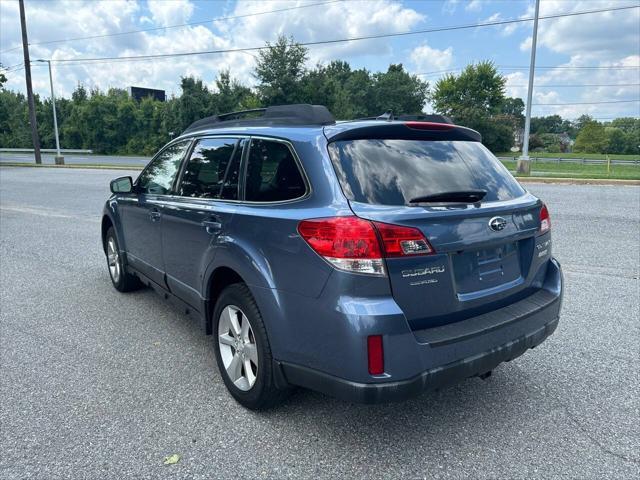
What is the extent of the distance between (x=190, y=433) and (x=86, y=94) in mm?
82508

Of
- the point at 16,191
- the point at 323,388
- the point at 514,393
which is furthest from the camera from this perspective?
the point at 16,191

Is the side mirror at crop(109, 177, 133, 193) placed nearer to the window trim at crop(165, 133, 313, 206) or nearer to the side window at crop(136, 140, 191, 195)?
the side window at crop(136, 140, 191, 195)

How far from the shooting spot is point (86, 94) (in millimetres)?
74438

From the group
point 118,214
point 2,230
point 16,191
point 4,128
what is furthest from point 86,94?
point 118,214

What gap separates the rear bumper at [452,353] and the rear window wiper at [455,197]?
0.64 metres

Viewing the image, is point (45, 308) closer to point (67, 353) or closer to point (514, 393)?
point (67, 353)

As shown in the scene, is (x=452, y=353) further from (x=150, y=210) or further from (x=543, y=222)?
(x=150, y=210)

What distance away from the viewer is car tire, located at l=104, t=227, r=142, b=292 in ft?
17.6

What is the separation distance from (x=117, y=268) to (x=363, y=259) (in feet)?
13.2

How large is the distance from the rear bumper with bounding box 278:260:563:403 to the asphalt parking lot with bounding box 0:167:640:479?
434 mm

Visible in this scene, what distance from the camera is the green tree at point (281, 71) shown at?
39.3m

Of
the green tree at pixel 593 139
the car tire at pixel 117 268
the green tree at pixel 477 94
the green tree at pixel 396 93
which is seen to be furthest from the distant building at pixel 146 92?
the car tire at pixel 117 268

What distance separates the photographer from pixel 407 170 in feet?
8.79

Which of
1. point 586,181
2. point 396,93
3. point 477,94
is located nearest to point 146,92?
point 396,93
